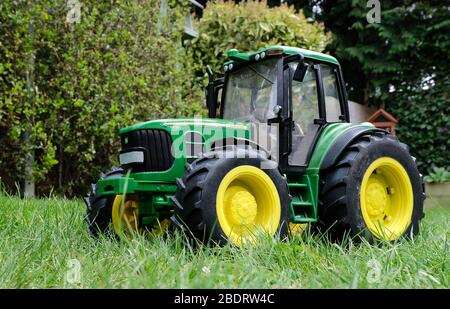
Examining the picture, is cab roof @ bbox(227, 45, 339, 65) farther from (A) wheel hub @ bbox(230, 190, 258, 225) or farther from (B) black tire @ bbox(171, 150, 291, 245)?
(A) wheel hub @ bbox(230, 190, 258, 225)

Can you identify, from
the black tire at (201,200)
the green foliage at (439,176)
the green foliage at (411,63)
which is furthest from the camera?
the green foliage at (411,63)

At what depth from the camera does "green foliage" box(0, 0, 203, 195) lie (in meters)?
5.66

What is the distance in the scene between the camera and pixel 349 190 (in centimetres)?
362

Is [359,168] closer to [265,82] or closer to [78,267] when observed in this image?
[265,82]

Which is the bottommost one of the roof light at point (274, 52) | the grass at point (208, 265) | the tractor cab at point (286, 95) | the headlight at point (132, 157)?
the grass at point (208, 265)

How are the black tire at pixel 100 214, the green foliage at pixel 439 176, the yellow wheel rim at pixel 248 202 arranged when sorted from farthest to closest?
the green foliage at pixel 439 176 → the black tire at pixel 100 214 → the yellow wheel rim at pixel 248 202

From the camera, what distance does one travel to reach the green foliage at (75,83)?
5.66m

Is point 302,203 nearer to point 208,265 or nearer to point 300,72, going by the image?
point 300,72

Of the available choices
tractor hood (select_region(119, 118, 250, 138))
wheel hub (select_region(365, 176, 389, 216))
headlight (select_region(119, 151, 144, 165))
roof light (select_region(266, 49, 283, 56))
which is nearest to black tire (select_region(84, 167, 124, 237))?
headlight (select_region(119, 151, 144, 165))

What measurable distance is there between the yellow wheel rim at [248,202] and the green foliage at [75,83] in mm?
3138

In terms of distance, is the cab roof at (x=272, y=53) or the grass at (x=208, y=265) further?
the cab roof at (x=272, y=53)

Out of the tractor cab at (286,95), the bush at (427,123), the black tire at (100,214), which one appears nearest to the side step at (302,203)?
the tractor cab at (286,95)

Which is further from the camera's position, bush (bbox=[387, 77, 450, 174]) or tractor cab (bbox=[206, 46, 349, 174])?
bush (bbox=[387, 77, 450, 174])

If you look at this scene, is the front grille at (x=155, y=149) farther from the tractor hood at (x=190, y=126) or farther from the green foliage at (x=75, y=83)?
the green foliage at (x=75, y=83)
